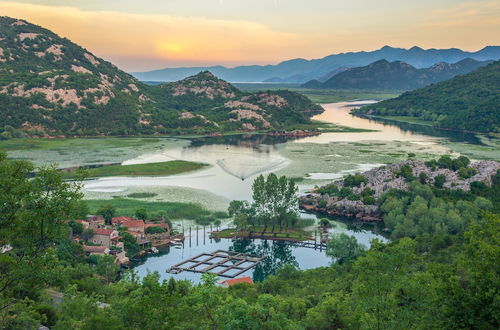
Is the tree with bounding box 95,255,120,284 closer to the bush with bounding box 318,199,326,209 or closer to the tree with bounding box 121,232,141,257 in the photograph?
the tree with bounding box 121,232,141,257

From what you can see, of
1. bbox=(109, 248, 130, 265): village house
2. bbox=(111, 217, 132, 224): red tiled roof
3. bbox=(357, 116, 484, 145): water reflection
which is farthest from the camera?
bbox=(357, 116, 484, 145): water reflection

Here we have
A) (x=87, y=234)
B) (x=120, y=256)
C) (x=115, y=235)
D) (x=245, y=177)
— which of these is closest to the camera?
(x=120, y=256)

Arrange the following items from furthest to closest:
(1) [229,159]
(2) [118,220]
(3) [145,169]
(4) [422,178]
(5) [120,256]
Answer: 1. (1) [229,159]
2. (3) [145,169]
3. (4) [422,178]
4. (2) [118,220]
5. (5) [120,256]

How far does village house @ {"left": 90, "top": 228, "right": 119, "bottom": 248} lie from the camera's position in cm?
5481

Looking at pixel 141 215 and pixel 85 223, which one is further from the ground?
pixel 85 223

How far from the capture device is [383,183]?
8125cm

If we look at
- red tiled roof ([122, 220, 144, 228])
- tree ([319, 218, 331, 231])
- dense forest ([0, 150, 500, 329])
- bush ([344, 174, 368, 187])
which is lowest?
tree ([319, 218, 331, 231])

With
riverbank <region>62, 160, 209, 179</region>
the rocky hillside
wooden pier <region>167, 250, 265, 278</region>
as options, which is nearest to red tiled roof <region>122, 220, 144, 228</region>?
wooden pier <region>167, 250, 265, 278</region>

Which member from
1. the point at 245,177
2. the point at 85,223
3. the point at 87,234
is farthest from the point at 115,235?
the point at 245,177

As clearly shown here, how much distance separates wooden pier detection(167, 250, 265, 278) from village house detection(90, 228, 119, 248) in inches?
290

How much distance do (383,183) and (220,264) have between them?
36997 millimetres

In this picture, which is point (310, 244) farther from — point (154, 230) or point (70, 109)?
point (70, 109)

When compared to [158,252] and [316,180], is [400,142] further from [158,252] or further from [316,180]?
[158,252]

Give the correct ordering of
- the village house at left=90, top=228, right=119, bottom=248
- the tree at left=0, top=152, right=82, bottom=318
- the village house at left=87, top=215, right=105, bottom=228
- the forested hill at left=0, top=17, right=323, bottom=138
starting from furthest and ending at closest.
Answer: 1. the forested hill at left=0, top=17, right=323, bottom=138
2. the village house at left=87, top=215, right=105, bottom=228
3. the village house at left=90, top=228, right=119, bottom=248
4. the tree at left=0, top=152, right=82, bottom=318
